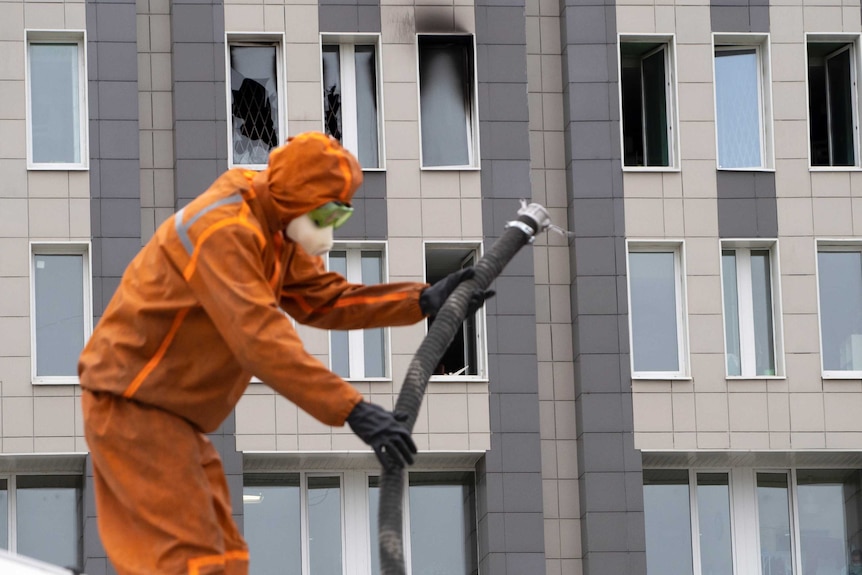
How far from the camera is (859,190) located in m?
32.7

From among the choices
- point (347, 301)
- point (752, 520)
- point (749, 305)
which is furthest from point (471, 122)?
point (347, 301)

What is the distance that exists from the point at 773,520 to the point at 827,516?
3.12 ft

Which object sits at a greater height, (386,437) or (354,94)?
(354,94)

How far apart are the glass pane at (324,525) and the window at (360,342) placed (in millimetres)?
1889

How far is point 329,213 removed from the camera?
845 cm

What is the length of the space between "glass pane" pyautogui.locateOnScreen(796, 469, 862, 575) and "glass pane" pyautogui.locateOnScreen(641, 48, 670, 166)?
19.0 feet

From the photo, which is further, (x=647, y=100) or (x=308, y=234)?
(x=647, y=100)

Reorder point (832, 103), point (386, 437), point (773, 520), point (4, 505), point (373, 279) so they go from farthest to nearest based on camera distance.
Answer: point (773, 520) < point (832, 103) < point (373, 279) < point (4, 505) < point (386, 437)

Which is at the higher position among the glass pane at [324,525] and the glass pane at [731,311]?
the glass pane at [731,311]

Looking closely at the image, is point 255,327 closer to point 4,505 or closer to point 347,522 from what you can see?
point 4,505

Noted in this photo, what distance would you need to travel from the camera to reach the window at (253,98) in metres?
32.2

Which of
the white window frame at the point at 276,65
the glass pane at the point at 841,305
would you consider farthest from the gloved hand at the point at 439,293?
the glass pane at the point at 841,305

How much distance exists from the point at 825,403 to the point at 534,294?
483 cm

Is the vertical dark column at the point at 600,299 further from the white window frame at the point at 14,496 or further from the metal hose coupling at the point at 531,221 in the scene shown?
the metal hose coupling at the point at 531,221
